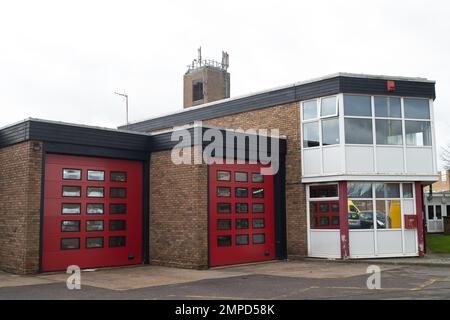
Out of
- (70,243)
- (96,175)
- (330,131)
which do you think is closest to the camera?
(70,243)

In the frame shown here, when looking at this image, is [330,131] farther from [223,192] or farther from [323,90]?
[223,192]

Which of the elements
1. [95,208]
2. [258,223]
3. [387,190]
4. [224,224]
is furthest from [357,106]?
[95,208]

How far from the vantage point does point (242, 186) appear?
1698 centimetres

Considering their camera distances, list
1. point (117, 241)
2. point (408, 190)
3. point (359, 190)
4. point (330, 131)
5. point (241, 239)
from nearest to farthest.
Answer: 1. point (117, 241)
2. point (241, 239)
3. point (359, 190)
4. point (330, 131)
5. point (408, 190)

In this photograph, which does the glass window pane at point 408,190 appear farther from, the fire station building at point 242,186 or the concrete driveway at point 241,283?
the concrete driveway at point 241,283

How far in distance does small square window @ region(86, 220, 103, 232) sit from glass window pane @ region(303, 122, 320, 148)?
7.52 metres

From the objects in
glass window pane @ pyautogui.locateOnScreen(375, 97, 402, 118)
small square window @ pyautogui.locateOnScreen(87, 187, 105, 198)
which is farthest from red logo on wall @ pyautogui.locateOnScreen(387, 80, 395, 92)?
small square window @ pyautogui.locateOnScreen(87, 187, 105, 198)

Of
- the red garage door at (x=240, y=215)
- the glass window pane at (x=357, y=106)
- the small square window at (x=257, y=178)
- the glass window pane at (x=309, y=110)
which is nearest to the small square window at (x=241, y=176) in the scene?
the red garage door at (x=240, y=215)

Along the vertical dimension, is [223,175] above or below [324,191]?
above

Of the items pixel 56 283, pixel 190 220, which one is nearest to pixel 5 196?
pixel 56 283

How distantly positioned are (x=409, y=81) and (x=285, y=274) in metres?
8.52

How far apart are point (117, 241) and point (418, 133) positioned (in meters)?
10.9

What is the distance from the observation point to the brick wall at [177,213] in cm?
1523

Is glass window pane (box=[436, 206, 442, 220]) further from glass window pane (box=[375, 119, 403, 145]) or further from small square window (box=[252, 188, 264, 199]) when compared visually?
small square window (box=[252, 188, 264, 199])
